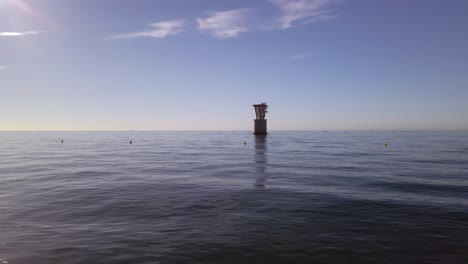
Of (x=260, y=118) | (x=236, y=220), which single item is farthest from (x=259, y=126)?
(x=236, y=220)

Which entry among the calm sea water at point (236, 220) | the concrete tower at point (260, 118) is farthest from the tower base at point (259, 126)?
the calm sea water at point (236, 220)

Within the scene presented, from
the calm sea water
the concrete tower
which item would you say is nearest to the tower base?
the concrete tower

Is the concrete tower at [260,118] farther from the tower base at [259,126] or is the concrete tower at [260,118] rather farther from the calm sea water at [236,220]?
the calm sea water at [236,220]

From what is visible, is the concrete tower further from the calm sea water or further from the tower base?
the calm sea water

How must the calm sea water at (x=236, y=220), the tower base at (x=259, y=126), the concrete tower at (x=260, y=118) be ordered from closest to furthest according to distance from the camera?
the calm sea water at (x=236, y=220) < the concrete tower at (x=260, y=118) < the tower base at (x=259, y=126)

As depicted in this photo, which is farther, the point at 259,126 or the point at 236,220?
the point at 259,126

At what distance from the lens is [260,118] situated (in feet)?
294

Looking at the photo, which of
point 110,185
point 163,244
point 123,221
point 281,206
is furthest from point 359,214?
point 110,185

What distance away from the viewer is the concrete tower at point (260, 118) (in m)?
87.6

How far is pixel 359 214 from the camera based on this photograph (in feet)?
36.9

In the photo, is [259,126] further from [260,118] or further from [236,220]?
[236,220]

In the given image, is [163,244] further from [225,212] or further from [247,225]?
[225,212]

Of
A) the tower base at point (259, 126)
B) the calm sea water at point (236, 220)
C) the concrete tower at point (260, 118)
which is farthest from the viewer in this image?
the tower base at point (259, 126)

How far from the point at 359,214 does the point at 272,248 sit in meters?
5.06
